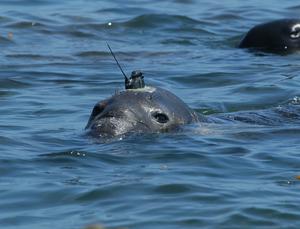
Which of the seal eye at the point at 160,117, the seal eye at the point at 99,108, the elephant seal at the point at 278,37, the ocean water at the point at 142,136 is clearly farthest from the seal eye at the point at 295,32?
the seal eye at the point at 99,108

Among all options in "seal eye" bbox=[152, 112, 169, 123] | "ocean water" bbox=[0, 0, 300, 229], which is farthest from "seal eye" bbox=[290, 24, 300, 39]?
"seal eye" bbox=[152, 112, 169, 123]

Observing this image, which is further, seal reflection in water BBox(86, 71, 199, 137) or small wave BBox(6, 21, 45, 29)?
small wave BBox(6, 21, 45, 29)

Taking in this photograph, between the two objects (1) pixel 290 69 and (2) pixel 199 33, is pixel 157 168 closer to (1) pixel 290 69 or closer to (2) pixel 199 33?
(1) pixel 290 69

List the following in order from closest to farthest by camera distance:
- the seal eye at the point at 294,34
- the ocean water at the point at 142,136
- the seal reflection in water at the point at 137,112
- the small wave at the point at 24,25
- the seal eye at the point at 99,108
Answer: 1. the ocean water at the point at 142,136
2. the seal reflection in water at the point at 137,112
3. the seal eye at the point at 99,108
4. the seal eye at the point at 294,34
5. the small wave at the point at 24,25

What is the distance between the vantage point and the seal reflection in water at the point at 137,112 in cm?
898

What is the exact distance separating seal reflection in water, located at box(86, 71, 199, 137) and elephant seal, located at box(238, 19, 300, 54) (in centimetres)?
633

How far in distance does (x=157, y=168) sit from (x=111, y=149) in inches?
18.7

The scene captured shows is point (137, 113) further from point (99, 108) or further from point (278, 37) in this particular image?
point (278, 37)

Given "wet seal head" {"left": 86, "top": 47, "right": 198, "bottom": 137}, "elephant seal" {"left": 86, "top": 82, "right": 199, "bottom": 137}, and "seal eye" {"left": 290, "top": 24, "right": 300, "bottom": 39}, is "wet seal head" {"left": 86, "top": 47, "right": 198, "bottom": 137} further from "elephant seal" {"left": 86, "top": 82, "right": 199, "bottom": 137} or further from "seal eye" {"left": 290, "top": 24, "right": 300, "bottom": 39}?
"seal eye" {"left": 290, "top": 24, "right": 300, "bottom": 39}

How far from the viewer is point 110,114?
8992 millimetres

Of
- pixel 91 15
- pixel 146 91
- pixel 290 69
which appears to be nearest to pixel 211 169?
pixel 146 91

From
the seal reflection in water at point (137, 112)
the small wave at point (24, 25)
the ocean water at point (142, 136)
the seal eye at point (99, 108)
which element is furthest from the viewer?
the small wave at point (24, 25)

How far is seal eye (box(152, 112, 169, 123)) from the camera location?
9203 millimetres

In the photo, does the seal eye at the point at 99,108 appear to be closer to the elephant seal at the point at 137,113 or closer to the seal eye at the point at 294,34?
the elephant seal at the point at 137,113
